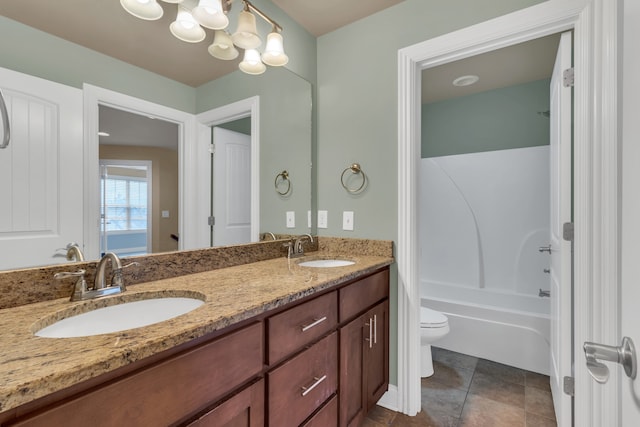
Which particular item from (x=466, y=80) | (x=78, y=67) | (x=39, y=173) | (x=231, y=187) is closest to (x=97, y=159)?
(x=39, y=173)

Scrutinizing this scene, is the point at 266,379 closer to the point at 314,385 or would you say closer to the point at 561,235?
the point at 314,385

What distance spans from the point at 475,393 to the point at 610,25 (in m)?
2.02

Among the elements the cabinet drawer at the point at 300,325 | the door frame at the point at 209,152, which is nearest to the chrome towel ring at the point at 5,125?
the door frame at the point at 209,152

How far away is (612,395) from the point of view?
1244 mm

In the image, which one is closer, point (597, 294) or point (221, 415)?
point (221, 415)

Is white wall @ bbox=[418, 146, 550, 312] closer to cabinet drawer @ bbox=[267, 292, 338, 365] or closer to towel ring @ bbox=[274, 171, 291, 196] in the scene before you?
towel ring @ bbox=[274, 171, 291, 196]

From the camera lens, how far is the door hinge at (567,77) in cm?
142

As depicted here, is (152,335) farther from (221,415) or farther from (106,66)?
(106,66)

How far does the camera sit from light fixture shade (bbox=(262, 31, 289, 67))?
178 cm

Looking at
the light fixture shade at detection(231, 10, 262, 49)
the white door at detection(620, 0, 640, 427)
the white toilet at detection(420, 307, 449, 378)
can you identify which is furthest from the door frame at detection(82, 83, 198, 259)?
the white toilet at detection(420, 307, 449, 378)

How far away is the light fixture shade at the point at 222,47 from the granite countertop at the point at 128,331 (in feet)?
3.57

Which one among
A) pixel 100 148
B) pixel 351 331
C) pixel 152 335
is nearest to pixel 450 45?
pixel 351 331

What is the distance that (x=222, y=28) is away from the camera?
148cm

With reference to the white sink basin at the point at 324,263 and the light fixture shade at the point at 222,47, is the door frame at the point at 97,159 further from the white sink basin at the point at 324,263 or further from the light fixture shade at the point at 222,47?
the white sink basin at the point at 324,263
